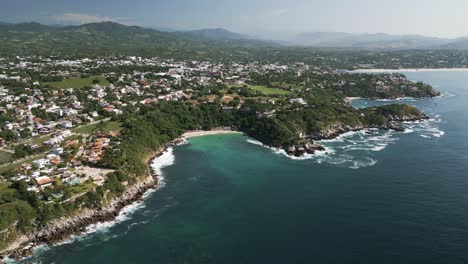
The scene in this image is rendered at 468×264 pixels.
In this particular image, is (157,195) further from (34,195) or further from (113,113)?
(113,113)

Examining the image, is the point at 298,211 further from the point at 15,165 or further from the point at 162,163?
the point at 15,165

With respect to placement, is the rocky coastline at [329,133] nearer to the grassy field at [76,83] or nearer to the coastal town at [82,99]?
the coastal town at [82,99]

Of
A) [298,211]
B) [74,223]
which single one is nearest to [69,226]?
[74,223]

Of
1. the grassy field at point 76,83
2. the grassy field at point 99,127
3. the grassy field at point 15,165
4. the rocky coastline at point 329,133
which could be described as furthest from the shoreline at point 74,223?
the grassy field at point 76,83

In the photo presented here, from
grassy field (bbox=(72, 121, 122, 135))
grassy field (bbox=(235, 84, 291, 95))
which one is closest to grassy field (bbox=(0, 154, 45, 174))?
grassy field (bbox=(72, 121, 122, 135))

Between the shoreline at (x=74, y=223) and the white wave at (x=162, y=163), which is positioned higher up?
the white wave at (x=162, y=163)

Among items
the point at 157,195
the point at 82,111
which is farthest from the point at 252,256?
the point at 82,111

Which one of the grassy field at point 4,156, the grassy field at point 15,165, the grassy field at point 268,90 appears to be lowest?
the grassy field at point 15,165

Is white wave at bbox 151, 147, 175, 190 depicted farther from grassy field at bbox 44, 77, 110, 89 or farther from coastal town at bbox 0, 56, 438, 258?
grassy field at bbox 44, 77, 110, 89
